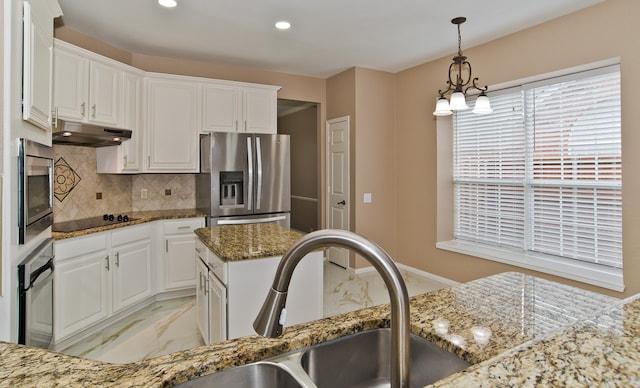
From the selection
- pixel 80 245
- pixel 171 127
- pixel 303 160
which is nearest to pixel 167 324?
pixel 80 245

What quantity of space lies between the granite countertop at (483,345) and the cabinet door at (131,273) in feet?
8.33

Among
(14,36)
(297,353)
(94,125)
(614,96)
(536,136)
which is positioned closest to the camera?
(297,353)

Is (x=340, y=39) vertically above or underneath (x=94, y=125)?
above

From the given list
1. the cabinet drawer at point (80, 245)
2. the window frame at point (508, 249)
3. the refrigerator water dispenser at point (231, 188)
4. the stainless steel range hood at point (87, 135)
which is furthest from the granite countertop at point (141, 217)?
the window frame at point (508, 249)

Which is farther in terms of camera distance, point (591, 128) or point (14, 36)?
point (591, 128)

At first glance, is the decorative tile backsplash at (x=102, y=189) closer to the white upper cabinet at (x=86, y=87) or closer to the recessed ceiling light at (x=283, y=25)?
the white upper cabinet at (x=86, y=87)

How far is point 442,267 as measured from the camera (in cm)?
424

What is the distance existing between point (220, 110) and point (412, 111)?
2427 mm

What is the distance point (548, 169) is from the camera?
10.8 feet

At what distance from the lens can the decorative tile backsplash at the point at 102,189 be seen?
3369 millimetres

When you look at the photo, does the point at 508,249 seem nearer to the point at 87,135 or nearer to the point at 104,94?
the point at 87,135

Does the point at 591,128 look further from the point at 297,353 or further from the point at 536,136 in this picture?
the point at 297,353

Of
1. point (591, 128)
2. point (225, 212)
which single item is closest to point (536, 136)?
point (591, 128)

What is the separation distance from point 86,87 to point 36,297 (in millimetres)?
1941
